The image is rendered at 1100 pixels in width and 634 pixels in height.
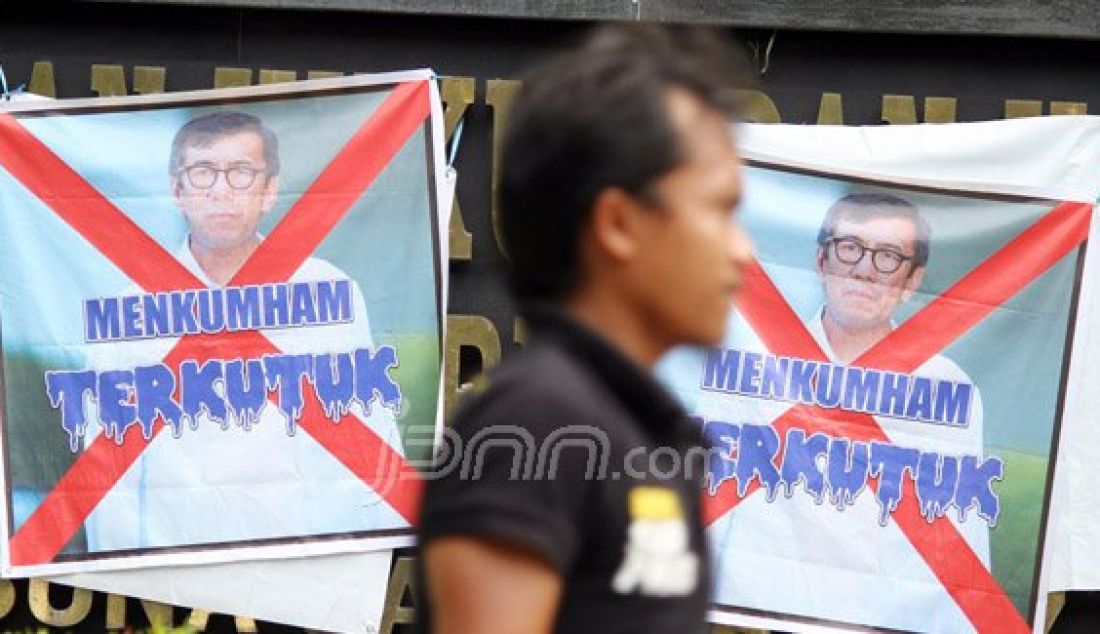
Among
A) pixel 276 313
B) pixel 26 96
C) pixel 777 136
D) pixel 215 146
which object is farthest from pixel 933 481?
pixel 26 96

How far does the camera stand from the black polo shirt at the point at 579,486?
1523 mm

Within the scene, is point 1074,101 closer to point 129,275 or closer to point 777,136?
point 777,136

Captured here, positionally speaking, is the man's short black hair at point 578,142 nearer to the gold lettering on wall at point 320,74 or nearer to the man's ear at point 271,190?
the man's ear at point 271,190

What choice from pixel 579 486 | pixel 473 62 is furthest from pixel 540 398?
pixel 473 62

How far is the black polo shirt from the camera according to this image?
1.52 metres

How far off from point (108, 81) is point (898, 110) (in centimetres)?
239

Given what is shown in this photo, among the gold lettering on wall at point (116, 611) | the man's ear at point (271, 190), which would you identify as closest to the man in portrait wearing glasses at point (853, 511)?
the man's ear at point (271, 190)

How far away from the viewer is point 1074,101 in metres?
5.58

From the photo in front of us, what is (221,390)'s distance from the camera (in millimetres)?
5414

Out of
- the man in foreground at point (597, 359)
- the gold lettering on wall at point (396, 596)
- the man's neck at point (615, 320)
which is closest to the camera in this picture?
the man in foreground at point (597, 359)

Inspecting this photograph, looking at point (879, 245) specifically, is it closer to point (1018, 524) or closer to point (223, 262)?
point (1018, 524)

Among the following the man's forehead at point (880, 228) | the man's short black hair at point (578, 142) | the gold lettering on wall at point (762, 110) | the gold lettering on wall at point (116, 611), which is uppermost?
the gold lettering on wall at point (762, 110)

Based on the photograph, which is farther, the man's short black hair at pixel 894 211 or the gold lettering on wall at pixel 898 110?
the gold lettering on wall at pixel 898 110

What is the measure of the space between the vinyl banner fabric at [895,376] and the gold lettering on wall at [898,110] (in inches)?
5.1
